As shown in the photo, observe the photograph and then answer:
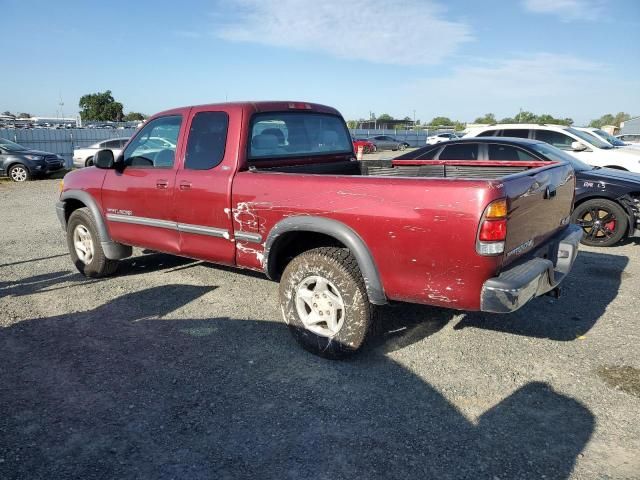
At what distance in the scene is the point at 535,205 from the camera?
3250 millimetres

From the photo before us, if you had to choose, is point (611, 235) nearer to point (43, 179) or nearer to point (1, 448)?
point (1, 448)

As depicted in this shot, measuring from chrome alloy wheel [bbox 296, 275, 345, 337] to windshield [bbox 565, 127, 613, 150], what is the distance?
8644 millimetres

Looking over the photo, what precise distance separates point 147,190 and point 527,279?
3453 millimetres

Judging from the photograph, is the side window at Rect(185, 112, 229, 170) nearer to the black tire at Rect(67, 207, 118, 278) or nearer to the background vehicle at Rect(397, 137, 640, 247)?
the black tire at Rect(67, 207, 118, 278)

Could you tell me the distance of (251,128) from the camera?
4.16 meters

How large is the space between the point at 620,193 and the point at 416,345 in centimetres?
471

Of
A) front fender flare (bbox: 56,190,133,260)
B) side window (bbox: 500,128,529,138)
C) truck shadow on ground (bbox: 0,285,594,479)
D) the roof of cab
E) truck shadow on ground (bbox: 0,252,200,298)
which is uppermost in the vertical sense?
the roof of cab

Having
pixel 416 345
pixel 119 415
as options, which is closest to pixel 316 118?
pixel 416 345

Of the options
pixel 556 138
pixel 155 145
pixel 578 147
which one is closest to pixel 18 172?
pixel 155 145

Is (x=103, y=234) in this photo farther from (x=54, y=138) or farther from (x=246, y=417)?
(x=54, y=138)

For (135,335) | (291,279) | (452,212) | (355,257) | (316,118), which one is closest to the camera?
(452,212)

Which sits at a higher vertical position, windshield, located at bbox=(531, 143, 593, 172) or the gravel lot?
windshield, located at bbox=(531, 143, 593, 172)

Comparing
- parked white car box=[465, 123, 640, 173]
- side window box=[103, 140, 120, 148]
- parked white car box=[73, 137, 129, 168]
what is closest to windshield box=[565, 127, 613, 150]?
parked white car box=[465, 123, 640, 173]

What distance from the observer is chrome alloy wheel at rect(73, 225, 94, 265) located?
560cm
